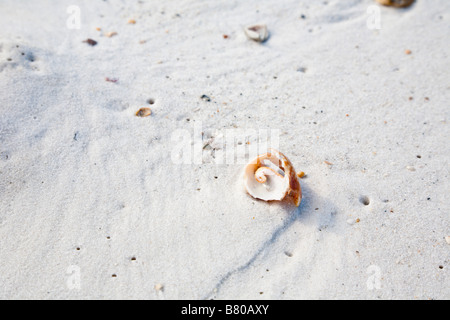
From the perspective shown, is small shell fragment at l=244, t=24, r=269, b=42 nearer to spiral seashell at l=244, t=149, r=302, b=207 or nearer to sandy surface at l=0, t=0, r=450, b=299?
Answer: sandy surface at l=0, t=0, r=450, b=299

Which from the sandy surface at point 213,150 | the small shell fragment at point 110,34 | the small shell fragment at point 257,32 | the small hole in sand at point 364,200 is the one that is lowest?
the small hole in sand at point 364,200

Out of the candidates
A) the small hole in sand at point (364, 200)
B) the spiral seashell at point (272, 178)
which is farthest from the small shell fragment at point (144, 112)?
the small hole in sand at point (364, 200)

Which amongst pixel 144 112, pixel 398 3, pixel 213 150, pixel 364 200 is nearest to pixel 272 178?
pixel 213 150

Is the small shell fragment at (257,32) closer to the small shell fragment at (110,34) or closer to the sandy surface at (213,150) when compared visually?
the sandy surface at (213,150)

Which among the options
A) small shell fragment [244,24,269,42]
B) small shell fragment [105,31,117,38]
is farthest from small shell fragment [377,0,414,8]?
small shell fragment [105,31,117,38]

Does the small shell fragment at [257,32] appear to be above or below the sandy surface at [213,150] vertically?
above
